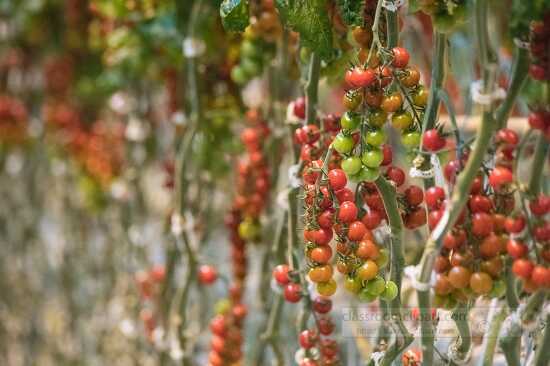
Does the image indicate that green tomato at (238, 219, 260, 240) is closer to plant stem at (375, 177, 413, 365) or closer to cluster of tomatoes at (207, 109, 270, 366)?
cluster of tomatoes at (207, 109, 270, 366)

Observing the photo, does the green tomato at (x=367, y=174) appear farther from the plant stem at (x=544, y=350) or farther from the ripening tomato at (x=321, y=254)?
the plant stem at (x=544, y=350)

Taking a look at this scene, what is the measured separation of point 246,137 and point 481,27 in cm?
43

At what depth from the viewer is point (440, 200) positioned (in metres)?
0.54

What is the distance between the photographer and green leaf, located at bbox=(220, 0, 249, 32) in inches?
23.5

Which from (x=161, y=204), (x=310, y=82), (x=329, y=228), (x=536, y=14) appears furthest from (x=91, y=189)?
(x=536, y=14)

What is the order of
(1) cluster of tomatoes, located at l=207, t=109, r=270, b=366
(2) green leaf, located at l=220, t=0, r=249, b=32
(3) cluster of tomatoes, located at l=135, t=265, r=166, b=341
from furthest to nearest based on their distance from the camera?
(3) cluster of tomatoes, located at l=135, t=265, r=166, b=341, (1) cluster of tomatoes, located at l=207, t=109, r=270, b=366, (2) green leaf, located at l=220, t=0, r=249, b=32

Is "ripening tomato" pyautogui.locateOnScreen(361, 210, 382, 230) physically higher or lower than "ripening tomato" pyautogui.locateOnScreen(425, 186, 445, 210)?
lower

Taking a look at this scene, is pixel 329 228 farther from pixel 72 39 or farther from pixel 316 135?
pixel 72 39

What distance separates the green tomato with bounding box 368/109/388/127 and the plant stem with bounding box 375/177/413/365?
0.04 meters

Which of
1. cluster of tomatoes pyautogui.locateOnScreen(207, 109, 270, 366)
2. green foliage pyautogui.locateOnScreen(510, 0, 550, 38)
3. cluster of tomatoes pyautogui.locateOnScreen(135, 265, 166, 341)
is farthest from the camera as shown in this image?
cluster of tomatoes pyautogui.locateOnScreen(135, 265, 166, 341)

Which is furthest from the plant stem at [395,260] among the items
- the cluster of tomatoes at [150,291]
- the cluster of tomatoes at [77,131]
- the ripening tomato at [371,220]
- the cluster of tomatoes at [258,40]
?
the cluster of tomatoes at [77,131]

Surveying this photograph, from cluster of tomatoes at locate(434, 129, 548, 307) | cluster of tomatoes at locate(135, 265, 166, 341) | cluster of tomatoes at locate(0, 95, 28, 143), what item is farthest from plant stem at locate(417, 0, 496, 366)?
cluster of tomatoes at locate(0, 95, 28, 143)

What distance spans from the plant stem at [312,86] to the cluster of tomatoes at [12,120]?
1.18 meters

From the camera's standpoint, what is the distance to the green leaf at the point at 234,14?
0.60 meters
